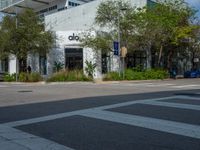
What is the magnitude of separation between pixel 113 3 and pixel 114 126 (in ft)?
122

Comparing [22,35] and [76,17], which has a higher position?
[76,17]

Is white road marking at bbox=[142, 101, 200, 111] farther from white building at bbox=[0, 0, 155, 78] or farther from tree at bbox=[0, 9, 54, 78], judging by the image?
white building at bbox=[0, 0, 155, 78]

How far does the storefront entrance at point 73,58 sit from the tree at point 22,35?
438 centimetres

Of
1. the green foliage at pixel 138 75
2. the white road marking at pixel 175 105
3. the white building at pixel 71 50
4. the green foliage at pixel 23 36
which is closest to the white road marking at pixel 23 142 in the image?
the white road marking at pixel 175 105

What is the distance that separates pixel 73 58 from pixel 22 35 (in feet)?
27.1

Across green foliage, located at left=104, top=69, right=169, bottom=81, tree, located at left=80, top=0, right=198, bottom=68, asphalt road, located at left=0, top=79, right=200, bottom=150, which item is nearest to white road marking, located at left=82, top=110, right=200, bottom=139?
asphalt road, located at left=0, top=79, right=200, bottom=150

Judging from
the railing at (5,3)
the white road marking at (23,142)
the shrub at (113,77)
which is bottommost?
the white road marking at (23,142)

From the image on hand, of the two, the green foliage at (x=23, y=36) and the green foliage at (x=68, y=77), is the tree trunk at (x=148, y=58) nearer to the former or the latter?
the green foliage at (x=68, y=77)

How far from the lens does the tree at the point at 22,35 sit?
40906 mm

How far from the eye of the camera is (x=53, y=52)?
47312 mm

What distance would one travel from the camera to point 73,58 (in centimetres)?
4759

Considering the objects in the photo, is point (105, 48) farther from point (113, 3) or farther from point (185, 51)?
point (185, 51)

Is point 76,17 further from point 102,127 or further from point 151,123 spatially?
point 102,127

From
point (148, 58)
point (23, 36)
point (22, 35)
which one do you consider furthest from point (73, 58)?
point (148, 58)
